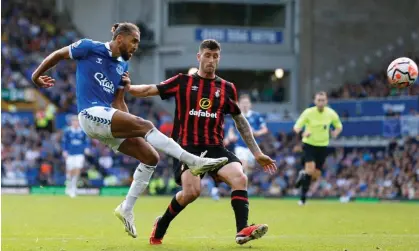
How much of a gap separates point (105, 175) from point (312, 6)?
15227mm

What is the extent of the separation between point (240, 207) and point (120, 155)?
83.4ft

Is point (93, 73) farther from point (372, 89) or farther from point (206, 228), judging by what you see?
point (372, 89)

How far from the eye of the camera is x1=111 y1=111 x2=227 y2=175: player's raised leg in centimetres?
992

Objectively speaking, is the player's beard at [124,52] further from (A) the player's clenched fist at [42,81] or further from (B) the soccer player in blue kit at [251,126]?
(B) the soccer player in blue kit at [251,126]

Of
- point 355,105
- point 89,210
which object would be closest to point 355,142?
point 355,105

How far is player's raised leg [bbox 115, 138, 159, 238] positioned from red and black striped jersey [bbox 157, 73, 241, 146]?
16.8 inches

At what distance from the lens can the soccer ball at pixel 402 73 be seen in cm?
1411

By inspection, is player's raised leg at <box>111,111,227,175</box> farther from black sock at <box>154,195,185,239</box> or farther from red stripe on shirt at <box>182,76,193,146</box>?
black sock at <box>154,195,185,239</box>

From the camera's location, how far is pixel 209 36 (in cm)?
4403

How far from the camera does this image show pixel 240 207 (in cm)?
1041

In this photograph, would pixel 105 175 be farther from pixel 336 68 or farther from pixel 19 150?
pixel 336 68

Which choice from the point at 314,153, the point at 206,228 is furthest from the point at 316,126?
the point at 206,228

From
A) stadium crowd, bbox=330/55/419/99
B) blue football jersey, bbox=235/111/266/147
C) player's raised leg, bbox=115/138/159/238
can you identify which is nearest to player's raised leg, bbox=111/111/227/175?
player's raised leg, bbox=115/138/159/238

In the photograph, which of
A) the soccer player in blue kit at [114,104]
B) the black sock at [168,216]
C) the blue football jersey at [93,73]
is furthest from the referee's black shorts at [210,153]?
the blue football jersey at [93,73]
